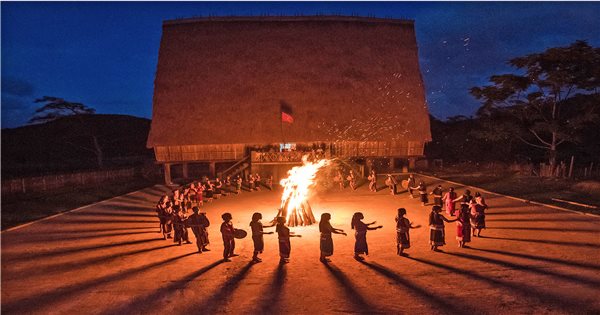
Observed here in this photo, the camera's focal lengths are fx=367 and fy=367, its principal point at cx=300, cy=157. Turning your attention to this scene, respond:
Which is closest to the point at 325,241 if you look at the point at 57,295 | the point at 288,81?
the point at 57,295

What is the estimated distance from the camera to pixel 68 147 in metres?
53.8

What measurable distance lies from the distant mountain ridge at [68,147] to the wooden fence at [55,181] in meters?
10.0

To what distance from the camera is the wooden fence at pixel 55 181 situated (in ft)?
66.5

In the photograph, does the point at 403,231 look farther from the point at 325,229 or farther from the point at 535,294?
the point at 535,294

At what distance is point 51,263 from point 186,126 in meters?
16.6

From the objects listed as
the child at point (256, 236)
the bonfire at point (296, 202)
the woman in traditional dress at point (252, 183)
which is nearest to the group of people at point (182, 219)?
the child at point (256, 236)

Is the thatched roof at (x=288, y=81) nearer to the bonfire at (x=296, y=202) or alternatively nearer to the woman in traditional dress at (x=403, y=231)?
the bonfire at (x=296, y=202)

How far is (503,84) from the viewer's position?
22516 millimetres

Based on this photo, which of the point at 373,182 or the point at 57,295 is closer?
the point at 57,295

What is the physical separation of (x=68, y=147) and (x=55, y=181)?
36.5 m

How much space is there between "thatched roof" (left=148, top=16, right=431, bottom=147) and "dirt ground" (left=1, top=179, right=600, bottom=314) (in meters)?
Answer: 12.8

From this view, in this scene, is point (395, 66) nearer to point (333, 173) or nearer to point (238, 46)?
point (333, 173)

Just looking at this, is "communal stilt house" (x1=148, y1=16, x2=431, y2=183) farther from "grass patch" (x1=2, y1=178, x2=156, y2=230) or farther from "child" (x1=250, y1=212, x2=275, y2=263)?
"child" (x1=250, y1=212, x2=275, y2=263)

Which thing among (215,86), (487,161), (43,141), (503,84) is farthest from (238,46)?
(43,141)
